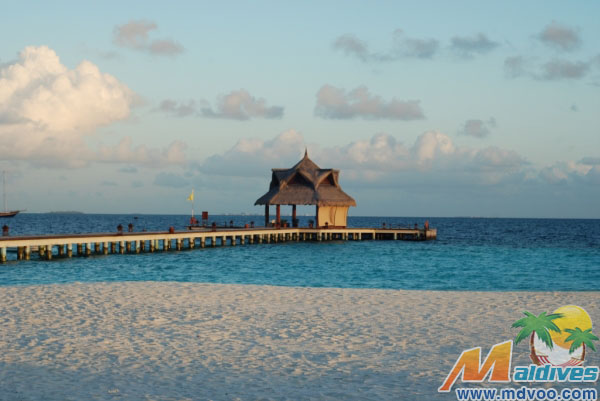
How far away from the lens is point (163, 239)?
156 ft

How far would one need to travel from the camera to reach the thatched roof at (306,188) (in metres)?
59.9

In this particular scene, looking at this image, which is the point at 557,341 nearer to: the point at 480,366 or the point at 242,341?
the point at 480,366

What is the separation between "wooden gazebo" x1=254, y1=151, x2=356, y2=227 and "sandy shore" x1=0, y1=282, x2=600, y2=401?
41.2 meters

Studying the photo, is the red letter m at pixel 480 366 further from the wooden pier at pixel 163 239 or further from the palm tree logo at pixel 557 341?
the wooden pier at pixel 163 239

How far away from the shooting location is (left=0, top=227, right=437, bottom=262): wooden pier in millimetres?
37438

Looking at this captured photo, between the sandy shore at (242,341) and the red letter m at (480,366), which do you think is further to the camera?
the red letter m at (480,366)

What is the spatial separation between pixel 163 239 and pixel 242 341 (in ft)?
121

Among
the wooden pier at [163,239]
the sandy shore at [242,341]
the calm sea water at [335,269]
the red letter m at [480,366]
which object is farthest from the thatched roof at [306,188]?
the red letter m at [480,366]

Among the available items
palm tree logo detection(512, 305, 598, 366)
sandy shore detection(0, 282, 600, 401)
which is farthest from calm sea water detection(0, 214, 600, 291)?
palm tree logo detection(512, 305, 598, 366)

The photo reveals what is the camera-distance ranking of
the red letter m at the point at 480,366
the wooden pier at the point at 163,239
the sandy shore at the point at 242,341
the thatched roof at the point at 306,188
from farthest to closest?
the thatched roof at the point at 306,188 → the wooden pier at the point at 163,239 → the red letter m at the point at 480,366 → the sandy shore at the point at 242,341

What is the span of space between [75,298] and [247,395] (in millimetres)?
10211

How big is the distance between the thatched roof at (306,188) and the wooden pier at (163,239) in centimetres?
284

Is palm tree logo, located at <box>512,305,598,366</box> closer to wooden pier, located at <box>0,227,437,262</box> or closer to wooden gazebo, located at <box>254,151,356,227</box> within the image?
wooden pier, located at <box>0,227,437,262</box>

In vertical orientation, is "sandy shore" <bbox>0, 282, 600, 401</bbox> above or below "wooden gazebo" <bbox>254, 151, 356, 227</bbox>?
below
